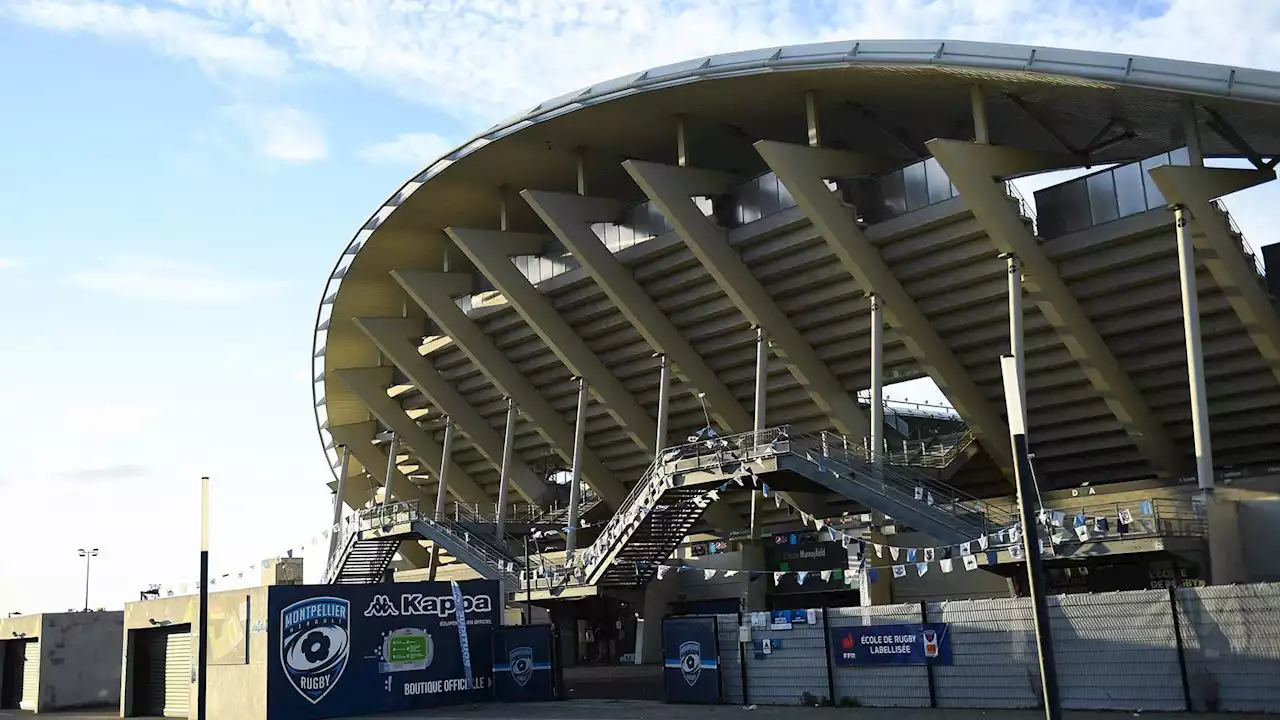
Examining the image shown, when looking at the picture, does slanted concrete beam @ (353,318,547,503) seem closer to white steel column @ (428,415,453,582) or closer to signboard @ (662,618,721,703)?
white steel column @ (428,415,453,582)

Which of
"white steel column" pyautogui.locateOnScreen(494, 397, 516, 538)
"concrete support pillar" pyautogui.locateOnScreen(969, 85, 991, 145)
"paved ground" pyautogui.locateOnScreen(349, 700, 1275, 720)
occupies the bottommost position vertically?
"paved ground" pyautogui.locateOnScreen(349, 700, 1275, 720)

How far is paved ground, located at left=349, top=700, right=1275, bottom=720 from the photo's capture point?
700 inches

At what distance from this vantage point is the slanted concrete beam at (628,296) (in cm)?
3603

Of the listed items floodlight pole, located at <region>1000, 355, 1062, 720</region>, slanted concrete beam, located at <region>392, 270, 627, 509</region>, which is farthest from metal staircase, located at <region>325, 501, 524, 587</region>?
floodlight pole, located at <region>1000, 355, 1062, 720</region>

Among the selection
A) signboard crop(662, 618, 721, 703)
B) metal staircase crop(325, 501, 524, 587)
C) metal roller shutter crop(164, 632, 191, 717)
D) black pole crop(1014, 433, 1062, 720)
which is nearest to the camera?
black pole crop(1014, 433, 1062, 720)

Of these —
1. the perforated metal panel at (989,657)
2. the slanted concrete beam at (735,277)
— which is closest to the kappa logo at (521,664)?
the perforated metal panel at (989,657)

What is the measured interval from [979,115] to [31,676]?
33.1m

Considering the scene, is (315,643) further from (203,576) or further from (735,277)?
(735,277)

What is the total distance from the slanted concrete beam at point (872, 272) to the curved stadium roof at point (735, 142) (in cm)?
139

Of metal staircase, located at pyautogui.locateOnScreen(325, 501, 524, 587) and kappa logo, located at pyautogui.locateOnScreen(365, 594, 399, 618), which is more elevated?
metal staircase, located at pyautogui.locateOnScreen(325, 501, 524, 587)

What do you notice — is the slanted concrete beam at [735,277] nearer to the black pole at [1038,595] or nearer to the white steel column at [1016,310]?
the white steel column at [1016,310]

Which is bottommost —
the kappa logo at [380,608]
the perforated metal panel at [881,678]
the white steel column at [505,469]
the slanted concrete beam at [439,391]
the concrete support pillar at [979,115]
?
the perforated metal panel at [881,678]

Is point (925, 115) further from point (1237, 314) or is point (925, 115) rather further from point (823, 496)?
point (823, 496)

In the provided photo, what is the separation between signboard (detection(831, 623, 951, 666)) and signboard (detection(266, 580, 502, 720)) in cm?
906
